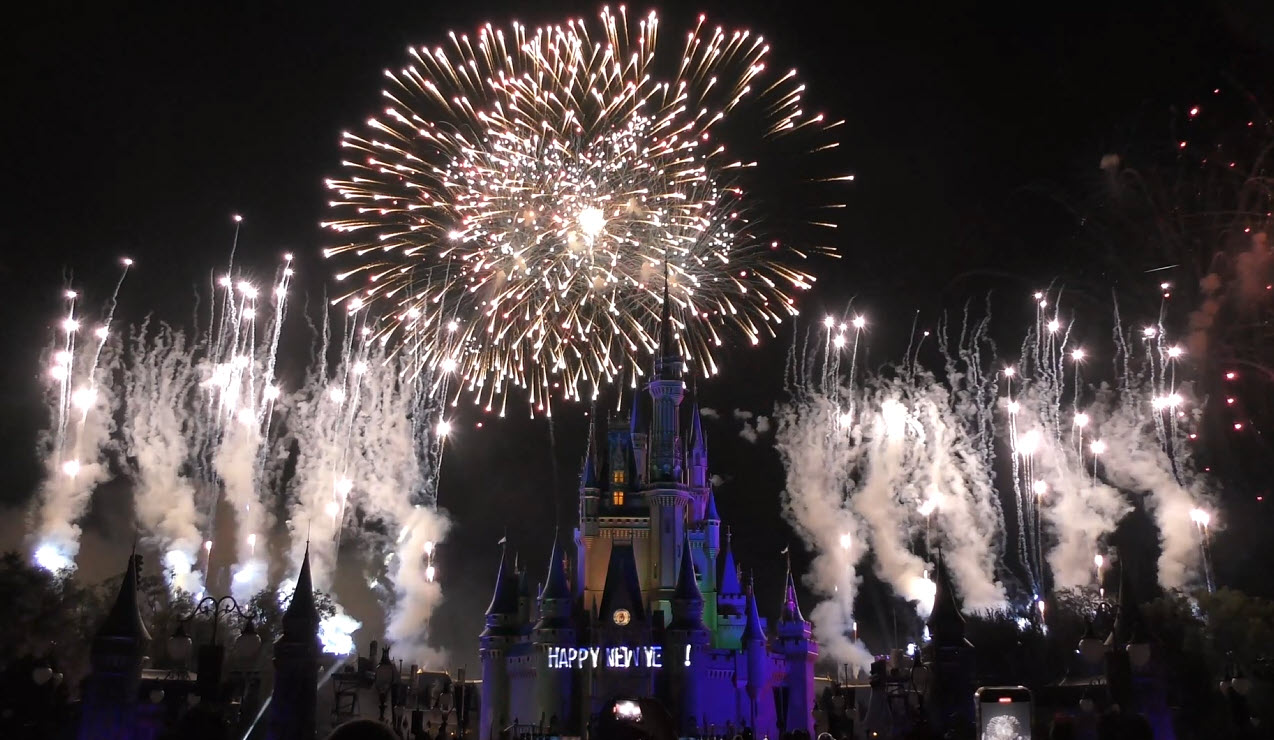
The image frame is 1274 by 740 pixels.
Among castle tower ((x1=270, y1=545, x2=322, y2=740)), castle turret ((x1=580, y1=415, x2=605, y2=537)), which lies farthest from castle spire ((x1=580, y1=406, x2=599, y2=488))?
castle tower ((x1=270, y1=545, x2=322, y2=740))

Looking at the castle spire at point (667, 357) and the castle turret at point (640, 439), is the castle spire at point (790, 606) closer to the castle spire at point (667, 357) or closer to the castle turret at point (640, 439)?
the castle turret at point (640, 439)

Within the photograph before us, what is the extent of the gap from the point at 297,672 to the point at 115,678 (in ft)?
23.8

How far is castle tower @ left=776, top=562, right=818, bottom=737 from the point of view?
77.7 meters

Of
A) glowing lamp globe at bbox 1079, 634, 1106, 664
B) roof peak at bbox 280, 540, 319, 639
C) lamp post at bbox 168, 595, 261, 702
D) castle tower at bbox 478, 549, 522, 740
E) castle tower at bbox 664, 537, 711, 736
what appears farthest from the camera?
castle tower at bbox 478, 549, 522, 740

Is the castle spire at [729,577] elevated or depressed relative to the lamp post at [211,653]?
elevated

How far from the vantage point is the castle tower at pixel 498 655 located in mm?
75375

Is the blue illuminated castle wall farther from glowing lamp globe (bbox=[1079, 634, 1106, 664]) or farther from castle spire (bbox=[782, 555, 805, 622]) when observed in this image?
glowing lamp globe (bbox=[1079, 634, 1106, 664])

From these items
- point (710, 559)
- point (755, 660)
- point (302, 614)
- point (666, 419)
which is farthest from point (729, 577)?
point (302, 614)

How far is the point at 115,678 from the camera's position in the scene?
42562mm

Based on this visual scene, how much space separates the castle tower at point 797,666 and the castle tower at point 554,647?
52.1ft

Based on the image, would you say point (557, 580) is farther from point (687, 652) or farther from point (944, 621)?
point (944, 621)

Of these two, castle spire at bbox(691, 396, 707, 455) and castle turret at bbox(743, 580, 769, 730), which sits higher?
castle spire at bbox(691, 396, 707, 455)

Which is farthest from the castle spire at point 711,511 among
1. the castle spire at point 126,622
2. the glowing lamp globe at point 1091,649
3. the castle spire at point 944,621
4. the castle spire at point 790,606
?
the glowing lamp globe at point 1091,649

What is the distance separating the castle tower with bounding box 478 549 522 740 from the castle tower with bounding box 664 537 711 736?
37.6ft
